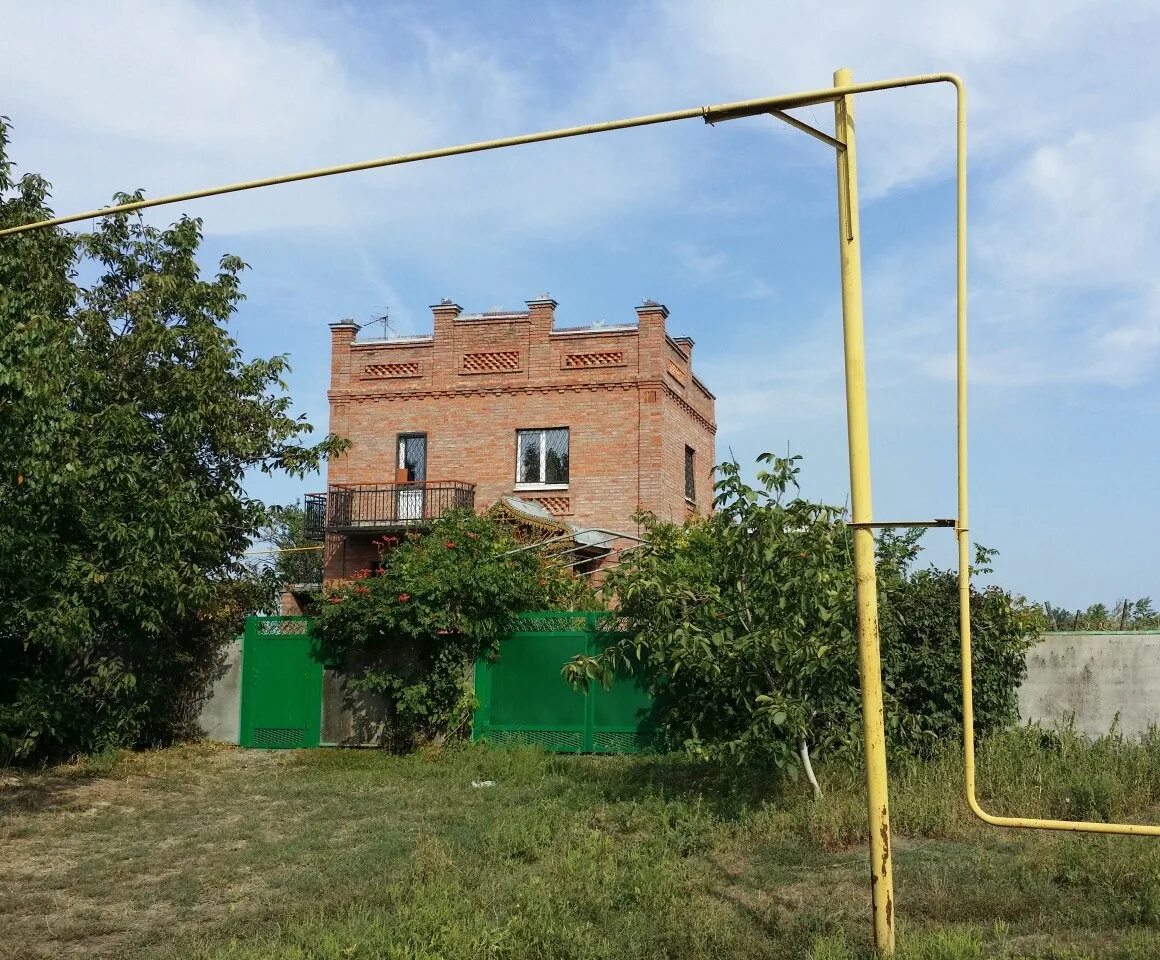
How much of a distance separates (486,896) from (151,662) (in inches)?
458

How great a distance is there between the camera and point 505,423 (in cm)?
2644

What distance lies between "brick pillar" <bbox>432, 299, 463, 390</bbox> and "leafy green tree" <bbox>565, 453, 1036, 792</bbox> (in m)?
14.7

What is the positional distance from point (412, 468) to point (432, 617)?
36.8 feet

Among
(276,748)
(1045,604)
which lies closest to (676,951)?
(1045,604)

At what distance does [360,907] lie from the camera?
732cm

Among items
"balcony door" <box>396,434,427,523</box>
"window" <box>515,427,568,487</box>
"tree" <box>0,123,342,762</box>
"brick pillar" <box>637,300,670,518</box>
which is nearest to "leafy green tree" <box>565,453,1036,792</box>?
"tree" <box>0,123,342,762</box>

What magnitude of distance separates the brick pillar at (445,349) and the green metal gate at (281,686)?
9.85m

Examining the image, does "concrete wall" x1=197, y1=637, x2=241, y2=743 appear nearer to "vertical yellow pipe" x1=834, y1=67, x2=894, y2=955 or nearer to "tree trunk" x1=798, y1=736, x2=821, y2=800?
"tree trunk" x1=798, y1=736, x2=821, y2=800

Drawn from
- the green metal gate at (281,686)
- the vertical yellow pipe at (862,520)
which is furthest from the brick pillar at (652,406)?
the vertical yellow pipe at (862,520)

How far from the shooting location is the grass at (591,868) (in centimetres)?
641

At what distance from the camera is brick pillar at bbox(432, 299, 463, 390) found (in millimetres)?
26922

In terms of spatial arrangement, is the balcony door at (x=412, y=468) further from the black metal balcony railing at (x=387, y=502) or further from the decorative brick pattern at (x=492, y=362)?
the decorative brick pattern at (x=492, y=362)

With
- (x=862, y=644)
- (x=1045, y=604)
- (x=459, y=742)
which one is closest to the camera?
(x=862, y=644)

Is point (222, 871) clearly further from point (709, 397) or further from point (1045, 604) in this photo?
point (709, 397)
